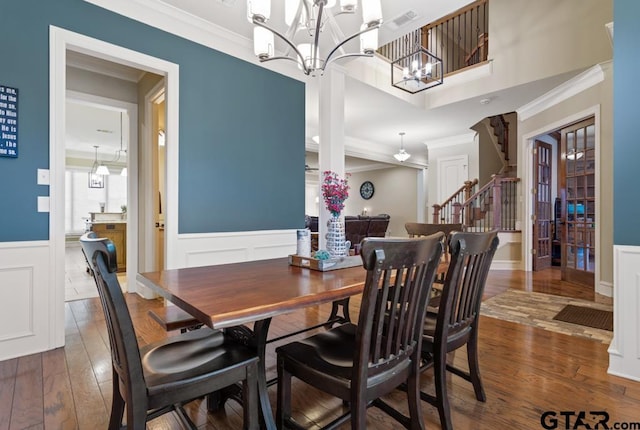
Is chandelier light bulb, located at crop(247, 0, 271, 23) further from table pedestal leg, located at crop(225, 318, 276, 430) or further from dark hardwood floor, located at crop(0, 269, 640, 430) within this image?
dark hardwood floor, located at crop(0, 269, 640, 430)

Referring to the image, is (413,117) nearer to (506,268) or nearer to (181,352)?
(506,268)

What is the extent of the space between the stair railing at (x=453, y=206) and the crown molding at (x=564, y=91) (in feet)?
5.37

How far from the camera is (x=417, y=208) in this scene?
35.3 feet

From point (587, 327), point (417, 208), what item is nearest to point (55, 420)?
point (587, 327)

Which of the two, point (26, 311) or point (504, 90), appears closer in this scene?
point (26, 311)

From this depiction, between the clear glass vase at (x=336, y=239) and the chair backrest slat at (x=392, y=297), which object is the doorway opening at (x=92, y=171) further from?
the chair backrest slat at (x=392, y=297)

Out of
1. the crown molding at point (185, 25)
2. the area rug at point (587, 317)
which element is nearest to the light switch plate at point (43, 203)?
the crown molding at point (185, 25)

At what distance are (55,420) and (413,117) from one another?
6.30 m

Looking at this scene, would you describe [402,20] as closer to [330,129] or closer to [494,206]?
[330,129]

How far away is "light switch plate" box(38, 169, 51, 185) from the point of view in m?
2.39

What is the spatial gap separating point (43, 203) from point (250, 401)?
2.30 m

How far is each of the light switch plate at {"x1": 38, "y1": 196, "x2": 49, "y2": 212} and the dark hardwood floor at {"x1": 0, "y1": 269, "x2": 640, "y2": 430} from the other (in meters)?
1.05

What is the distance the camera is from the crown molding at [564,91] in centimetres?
406

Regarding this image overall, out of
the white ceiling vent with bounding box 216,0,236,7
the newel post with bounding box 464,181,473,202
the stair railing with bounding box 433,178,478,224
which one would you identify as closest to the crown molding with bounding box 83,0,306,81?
the white ceiling vent with bounding box 216,0,236,7
